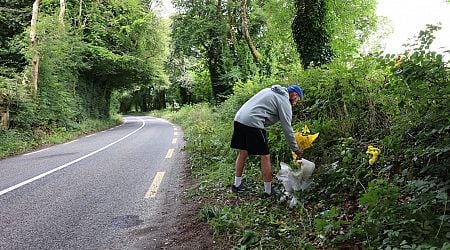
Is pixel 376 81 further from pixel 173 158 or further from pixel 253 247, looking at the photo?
pixel 173 158

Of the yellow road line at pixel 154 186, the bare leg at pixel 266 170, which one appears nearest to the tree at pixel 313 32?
the yellow road line at pixel 154 186

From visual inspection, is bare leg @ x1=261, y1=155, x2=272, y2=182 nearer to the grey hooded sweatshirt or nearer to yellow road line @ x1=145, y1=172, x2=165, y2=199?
the grey hooded sweatshirt

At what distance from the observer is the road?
4.39 meters

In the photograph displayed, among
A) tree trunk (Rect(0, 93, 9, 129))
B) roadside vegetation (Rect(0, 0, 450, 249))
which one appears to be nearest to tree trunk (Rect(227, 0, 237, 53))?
roadside vegetation (Rect(0, 0, 450, 249))

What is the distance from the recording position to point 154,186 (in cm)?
684

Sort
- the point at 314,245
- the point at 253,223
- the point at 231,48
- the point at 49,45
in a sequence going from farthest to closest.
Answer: the point at 231,48 → the point at 49,45 → the point at 253,223 → the point at 314,245

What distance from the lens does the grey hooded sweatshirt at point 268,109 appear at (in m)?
5.04

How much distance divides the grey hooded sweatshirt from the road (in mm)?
1881

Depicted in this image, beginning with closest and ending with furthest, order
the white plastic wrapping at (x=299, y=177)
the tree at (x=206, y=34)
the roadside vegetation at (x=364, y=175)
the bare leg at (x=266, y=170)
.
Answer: the roadside vegetation at (x=364, y=175), the white plastic wrapping at (x=299, y=177), the bare leg at (x=266, y=170), the tree at (x=206, y=34)

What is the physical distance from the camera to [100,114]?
31516mm

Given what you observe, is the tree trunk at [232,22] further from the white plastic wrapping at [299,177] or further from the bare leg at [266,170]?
the white plastic wrapping at [299,177]

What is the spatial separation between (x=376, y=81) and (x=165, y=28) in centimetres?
2871

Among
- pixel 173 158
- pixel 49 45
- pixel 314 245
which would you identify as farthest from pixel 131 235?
pixel 49 45

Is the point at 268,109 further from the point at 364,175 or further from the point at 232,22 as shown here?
the point at 232,22
